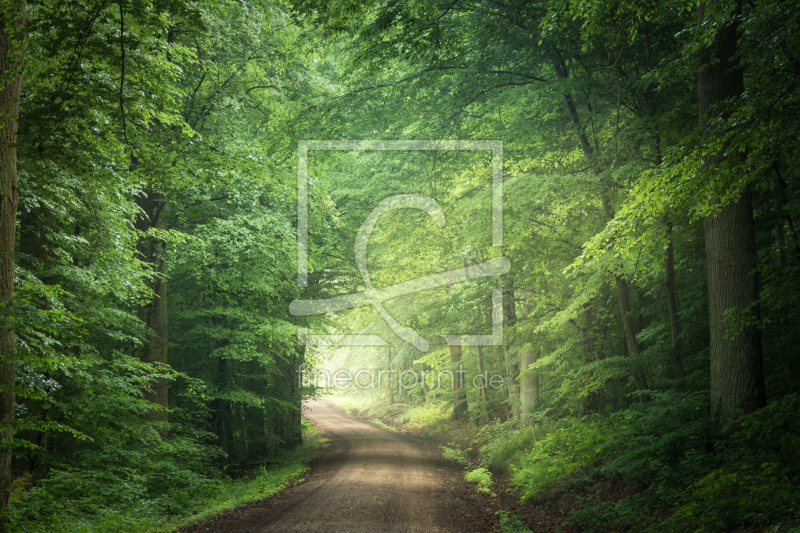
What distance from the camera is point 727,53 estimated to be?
692cm

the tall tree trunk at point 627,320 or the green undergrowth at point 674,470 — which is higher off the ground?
the tall tree trunk at point 627,320

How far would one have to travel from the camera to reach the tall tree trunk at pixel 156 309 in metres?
11.6

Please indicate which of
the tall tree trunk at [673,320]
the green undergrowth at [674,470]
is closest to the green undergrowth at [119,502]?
the green undergrowth at [674,470]

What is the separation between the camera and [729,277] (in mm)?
6844

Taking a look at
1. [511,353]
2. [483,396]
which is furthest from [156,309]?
[483,396]

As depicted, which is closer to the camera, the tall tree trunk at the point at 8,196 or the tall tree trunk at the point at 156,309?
the tall tree trunk at the point at 8,196

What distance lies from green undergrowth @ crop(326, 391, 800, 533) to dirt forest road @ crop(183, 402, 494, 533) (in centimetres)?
111

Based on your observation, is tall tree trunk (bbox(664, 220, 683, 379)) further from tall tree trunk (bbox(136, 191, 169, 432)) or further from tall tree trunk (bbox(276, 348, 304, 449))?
tall tree trunk (bbox(276, 348, 304, 449))

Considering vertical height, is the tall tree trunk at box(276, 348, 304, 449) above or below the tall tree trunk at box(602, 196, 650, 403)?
below

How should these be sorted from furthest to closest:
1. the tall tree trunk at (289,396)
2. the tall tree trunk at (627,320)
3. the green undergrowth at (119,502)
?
1. the tall tree trunk at (289,396)
2. the tall tree trunk at (627,320)
3. the green undergrowth at (119,502)

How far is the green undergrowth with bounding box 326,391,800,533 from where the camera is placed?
197 inches

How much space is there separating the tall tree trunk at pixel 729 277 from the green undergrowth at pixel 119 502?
870cm

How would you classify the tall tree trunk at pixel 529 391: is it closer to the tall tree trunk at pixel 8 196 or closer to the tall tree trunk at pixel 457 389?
the tall tree trunk at pixel 457 389

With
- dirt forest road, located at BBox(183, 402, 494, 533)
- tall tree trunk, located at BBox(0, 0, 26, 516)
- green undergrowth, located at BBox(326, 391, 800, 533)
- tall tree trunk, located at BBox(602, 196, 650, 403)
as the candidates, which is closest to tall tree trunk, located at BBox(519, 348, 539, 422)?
dirt forest road, located at BBox(183, 402, 494, 533)
